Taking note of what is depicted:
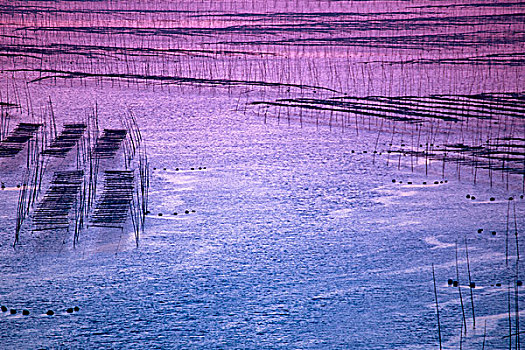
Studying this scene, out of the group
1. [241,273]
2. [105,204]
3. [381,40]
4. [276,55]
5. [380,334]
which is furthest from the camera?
[381,40]

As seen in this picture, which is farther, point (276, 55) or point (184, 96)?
point (276, 55)

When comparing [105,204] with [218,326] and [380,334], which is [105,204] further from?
[380,334]

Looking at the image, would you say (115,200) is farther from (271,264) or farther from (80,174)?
(271,264)

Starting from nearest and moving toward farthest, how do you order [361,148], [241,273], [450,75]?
[241,273]
[361,148]
[450,75]

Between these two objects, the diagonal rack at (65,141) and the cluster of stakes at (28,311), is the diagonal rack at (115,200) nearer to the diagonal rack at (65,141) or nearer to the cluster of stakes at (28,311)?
the diagonal rack at (65,141)

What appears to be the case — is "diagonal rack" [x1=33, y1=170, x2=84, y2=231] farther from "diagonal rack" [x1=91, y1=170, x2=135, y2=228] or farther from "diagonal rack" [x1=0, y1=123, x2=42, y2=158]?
"diagonal rack" [x1=0, y1=123, x2=42, y2=158]

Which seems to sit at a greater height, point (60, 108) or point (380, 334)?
point (60, 108)

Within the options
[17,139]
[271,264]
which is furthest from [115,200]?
[17,139]

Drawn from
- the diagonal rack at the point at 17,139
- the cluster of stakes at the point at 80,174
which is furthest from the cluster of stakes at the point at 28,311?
the diagonal rack at the point at 17,139

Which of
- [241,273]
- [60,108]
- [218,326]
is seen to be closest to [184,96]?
[60,108]
